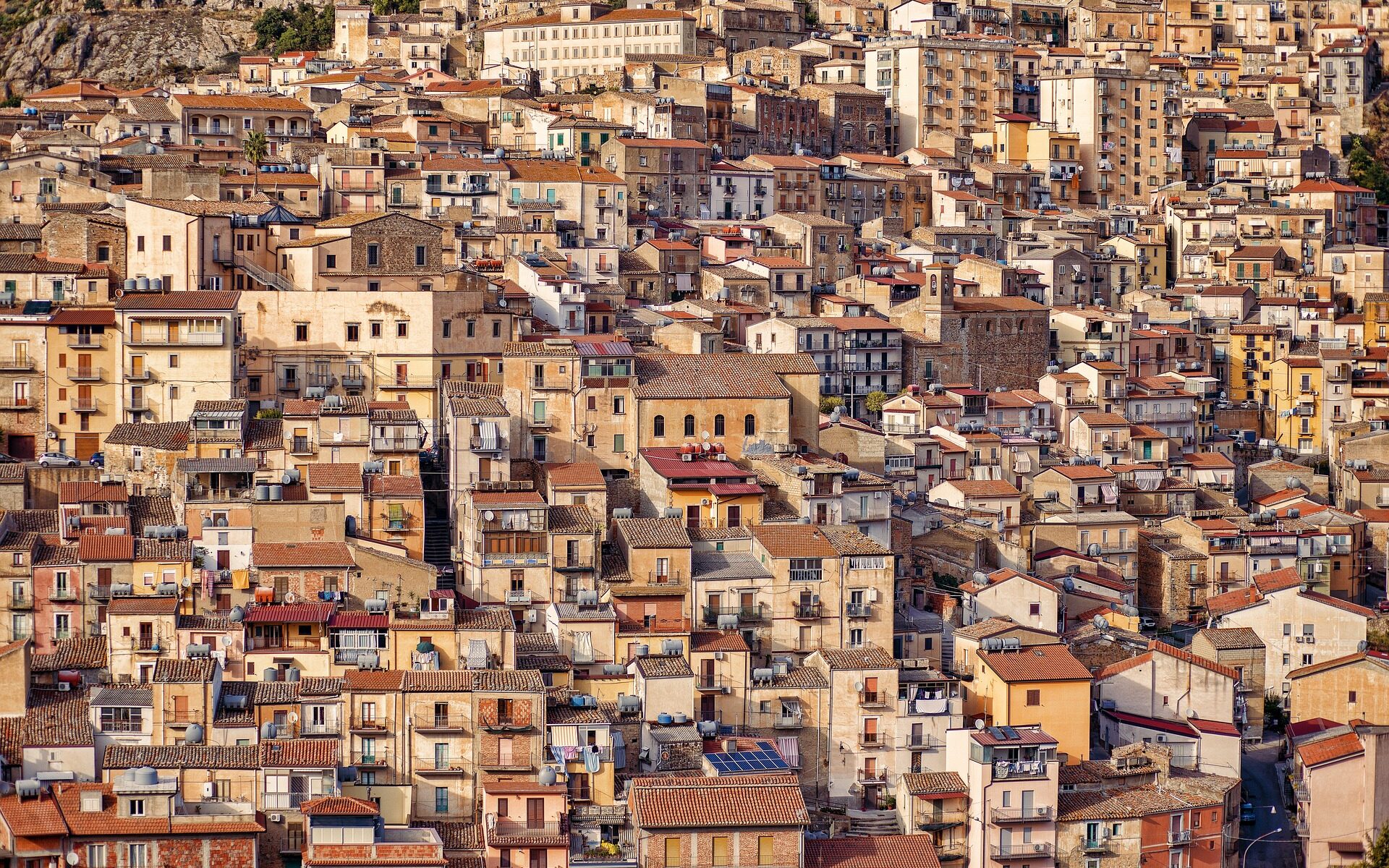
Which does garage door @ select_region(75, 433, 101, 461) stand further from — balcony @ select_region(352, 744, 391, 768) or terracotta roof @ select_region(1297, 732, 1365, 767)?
terracotta roof @ select_region(1297, 732, 1365, 767)

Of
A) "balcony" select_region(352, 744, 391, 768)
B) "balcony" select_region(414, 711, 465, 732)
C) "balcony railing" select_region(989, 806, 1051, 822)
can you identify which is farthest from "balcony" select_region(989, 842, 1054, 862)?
"balcony" select_region(352, 744, 391, 768)

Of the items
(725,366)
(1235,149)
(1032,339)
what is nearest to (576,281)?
(725,366)

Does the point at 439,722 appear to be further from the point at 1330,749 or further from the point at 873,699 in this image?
the point at 1330,749

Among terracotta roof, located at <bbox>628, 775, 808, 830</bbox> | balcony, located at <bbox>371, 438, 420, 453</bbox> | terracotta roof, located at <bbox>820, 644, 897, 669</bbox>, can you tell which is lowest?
terracotta roof, located at <bbox>628, 775, 808, 830</bbox>

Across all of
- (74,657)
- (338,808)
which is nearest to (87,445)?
(74,657)

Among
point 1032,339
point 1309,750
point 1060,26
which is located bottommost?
point 1309,750

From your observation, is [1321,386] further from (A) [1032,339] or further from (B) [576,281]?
(B) [576,281]
